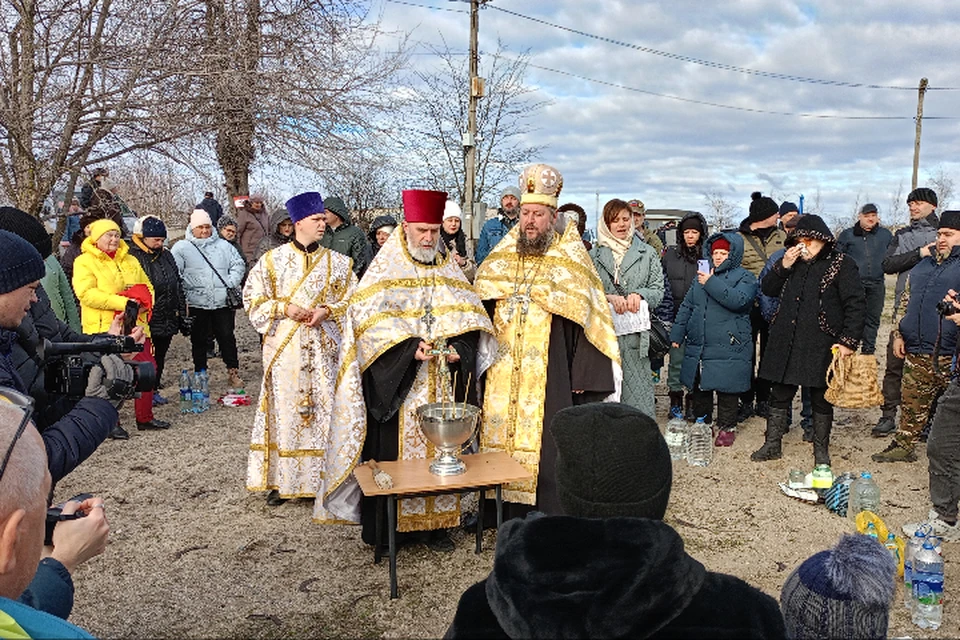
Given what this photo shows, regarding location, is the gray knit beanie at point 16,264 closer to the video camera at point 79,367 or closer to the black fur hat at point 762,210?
the video camera at point 79,367

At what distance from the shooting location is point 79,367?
246 cm

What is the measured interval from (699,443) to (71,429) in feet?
16.9

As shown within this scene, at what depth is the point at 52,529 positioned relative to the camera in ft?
6.11

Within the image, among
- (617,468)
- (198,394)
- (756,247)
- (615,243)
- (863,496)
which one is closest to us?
(617,468)

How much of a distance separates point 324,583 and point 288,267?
2149mm

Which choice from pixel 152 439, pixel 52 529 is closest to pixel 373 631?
pixel 52 529

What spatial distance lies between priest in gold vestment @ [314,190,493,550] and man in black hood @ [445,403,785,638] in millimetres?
2680

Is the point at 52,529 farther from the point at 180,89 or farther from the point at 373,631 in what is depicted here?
the point at 180,89

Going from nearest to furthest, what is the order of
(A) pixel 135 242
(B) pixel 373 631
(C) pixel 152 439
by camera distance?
(B) pixel 373 631 → (C) pixel 152 439 → (A) pixel 135 242

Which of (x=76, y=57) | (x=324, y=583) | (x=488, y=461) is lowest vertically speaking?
(x=324, y=583)

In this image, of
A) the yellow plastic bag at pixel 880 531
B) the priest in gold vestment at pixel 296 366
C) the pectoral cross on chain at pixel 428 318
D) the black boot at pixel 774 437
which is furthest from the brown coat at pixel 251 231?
the yellow plastic bag at pixel 880 531

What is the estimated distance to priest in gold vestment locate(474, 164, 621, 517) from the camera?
14.9 ft

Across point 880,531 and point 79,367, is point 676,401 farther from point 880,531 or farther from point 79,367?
point 79,367

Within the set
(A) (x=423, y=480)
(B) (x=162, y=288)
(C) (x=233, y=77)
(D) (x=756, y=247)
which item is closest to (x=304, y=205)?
(C) (x=233, y=77)
